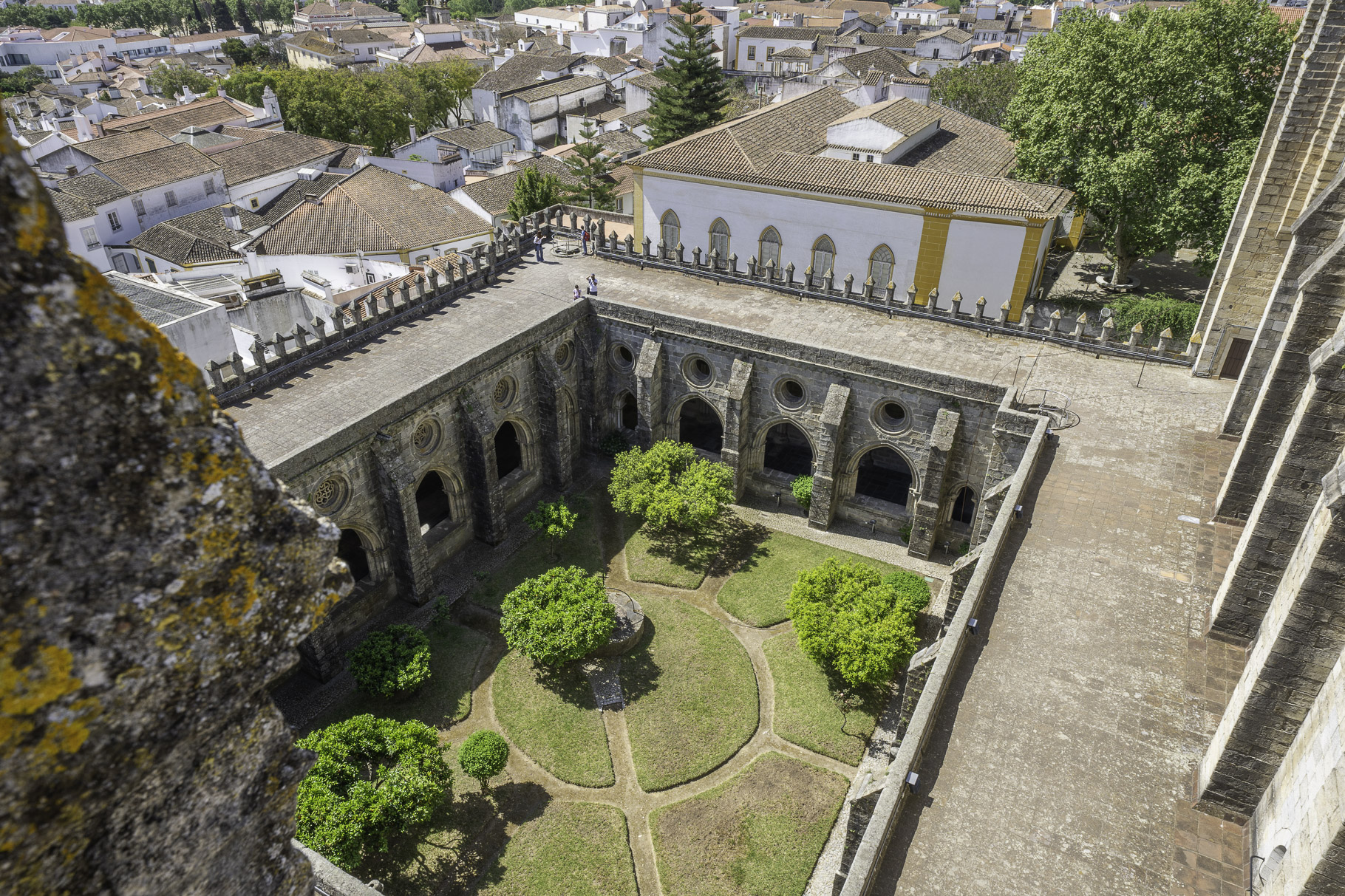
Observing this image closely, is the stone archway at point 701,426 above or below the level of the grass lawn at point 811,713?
above

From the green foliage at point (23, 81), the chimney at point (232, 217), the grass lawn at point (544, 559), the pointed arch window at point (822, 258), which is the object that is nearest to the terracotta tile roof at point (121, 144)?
the chimney at point (232, 217)

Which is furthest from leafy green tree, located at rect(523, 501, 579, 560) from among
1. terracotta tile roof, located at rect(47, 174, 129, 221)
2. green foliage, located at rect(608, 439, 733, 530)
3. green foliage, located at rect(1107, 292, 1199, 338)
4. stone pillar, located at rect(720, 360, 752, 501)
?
terracotta tile roof, located at rect(47, 174, 129, 221)

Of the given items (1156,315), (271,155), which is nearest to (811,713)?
(1156,315)

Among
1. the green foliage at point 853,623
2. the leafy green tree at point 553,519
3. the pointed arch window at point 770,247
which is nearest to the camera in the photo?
the green foliage at point 853,623

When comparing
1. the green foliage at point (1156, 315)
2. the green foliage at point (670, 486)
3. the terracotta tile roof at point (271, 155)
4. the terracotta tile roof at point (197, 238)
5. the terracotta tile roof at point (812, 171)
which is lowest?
the green foliage at point (670, 486)

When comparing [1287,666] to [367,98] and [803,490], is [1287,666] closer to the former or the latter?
[803,490]

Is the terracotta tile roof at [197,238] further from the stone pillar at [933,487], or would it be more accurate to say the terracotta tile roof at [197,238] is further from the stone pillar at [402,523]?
the stone pillar at [933,487]

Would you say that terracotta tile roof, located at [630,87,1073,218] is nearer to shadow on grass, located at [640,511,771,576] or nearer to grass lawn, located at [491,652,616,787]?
shadow on grass, located at [640,511,771,576]

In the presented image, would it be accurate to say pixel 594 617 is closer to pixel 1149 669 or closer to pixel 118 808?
pixel 1149 669
